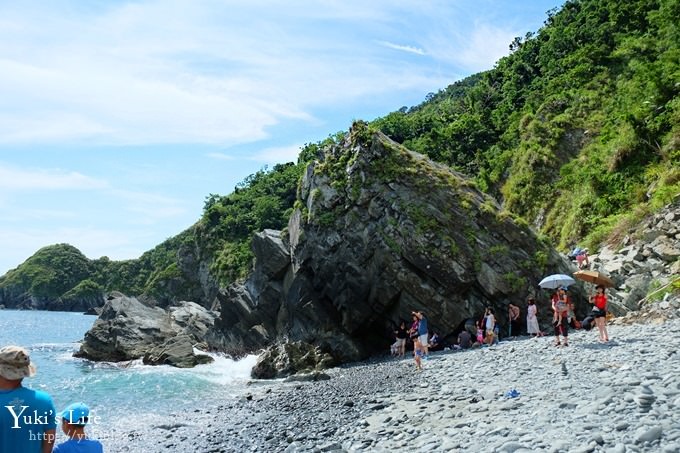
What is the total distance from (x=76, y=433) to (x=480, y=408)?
34.3 feet

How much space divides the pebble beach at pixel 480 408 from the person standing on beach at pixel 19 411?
771cm

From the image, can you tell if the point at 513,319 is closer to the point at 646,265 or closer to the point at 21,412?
the point at 646,265

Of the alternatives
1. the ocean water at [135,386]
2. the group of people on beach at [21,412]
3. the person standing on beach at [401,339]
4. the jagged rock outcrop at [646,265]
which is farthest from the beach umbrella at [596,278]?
the group of people on beach at [21,412]

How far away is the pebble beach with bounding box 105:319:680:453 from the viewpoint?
9961 mm

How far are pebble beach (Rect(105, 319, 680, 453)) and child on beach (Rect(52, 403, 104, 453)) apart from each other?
7134mm

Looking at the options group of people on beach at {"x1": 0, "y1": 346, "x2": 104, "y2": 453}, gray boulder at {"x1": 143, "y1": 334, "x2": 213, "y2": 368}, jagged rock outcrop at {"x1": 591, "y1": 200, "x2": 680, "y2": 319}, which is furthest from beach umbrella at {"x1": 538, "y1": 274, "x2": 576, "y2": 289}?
gray boulder at {"x1": 143, "y1": 334, "x2": 213, "y2": 368}

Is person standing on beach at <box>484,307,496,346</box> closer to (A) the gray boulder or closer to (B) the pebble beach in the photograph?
(B) the pebble beach

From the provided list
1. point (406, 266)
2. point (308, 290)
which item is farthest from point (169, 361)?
point (406, 266)

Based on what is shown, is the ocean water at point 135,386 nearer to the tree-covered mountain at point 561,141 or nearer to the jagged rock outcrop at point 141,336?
the jagged rock outcrop at point 141,336

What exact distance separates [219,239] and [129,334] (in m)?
33.8

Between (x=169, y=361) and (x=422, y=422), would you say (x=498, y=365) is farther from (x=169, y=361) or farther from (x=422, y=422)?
(x=169, y=361)

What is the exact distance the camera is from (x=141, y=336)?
58.6 metres

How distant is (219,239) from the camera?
9031 centimetres

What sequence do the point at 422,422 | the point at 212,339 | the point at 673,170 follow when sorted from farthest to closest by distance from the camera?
1. the point at 212,339
2. the point at 673,170
3. the point at 422,422
